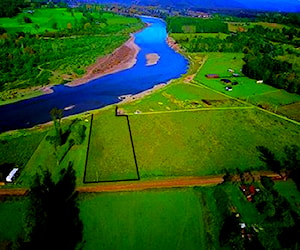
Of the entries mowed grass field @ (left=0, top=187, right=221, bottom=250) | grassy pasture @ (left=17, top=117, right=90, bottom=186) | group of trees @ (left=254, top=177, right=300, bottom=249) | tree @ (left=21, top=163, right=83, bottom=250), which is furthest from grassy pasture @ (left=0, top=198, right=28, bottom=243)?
group of trees @ (left=254, top=177, right=300, bottom=249)

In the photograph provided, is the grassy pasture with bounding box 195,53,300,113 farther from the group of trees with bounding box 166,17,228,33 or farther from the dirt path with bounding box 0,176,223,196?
the group of trees with bounding box 166,17,228,33

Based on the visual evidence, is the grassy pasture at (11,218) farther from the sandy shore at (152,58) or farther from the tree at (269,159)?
the sandy shore at (152,58)

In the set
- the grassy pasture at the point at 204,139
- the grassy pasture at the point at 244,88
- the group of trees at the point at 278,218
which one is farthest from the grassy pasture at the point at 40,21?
the group of trees at the point at 278,218

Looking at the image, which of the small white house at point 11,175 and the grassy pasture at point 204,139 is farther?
the grassy pasture at point 204,139

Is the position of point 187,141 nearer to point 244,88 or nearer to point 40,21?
point 244,88

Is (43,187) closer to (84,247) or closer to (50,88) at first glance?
(84,247)
